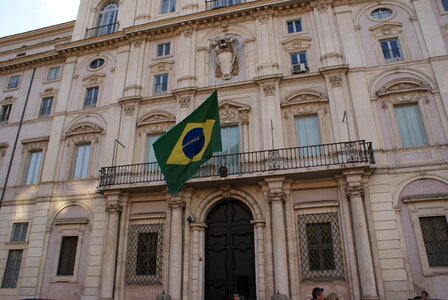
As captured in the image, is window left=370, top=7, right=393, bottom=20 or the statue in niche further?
the statue in niche

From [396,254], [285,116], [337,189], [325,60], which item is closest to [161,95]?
[285,116]

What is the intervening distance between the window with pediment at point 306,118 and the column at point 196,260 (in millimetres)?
5761

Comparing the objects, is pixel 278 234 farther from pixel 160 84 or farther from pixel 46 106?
pixel 46 106

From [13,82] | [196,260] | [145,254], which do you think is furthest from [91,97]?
[196,260]

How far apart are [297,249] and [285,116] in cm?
623

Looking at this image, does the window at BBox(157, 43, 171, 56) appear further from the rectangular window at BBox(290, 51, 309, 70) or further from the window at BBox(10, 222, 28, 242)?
the window at BBox(10, 222, 28, 242)

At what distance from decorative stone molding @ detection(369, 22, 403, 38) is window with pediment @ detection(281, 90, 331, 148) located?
4479 millimetres

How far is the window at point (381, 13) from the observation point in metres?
17.7

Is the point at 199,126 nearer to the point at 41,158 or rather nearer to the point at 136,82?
the point at 136,82

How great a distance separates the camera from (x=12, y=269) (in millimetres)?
17641

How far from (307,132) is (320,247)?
17.5 feet

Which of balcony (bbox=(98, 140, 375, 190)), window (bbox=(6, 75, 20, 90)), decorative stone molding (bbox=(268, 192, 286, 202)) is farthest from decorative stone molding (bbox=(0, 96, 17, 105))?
decorative stone molding (bbox=(268, 192, 286, 202))

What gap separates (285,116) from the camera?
16.7 m

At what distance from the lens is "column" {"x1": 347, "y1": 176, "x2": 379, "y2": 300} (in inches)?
497
